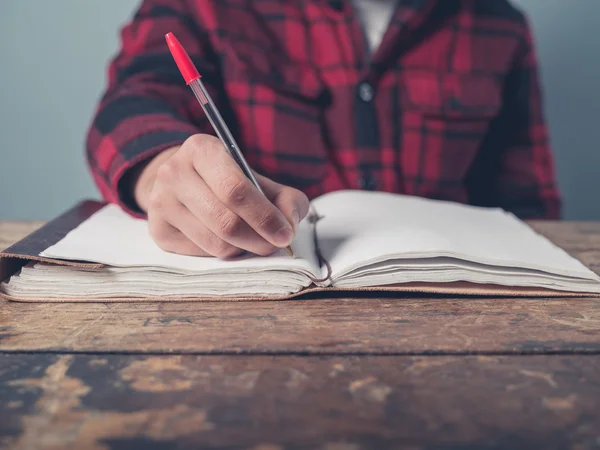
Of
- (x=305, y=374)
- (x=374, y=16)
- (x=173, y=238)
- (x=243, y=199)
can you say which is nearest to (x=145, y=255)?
(x=173, y=238)

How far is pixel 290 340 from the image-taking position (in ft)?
1.59

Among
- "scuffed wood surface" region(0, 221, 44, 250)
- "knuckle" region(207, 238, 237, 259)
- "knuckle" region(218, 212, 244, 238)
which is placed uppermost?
"scuffed wood surface" region(0, 221, 44, 250)

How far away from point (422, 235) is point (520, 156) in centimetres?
89

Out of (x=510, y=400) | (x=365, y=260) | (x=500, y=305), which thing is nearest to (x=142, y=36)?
A: (x=365, y=260)

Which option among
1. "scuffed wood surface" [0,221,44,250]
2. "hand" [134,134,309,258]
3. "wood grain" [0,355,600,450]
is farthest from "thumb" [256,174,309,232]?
"scuffed wood surface" [0,221,44,250]

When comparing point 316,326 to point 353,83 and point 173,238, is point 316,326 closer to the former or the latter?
point 173,238

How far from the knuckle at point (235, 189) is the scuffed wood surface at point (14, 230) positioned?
1.45ft

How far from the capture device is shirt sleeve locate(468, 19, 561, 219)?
1391 mm

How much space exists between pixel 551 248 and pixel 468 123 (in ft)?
2.26

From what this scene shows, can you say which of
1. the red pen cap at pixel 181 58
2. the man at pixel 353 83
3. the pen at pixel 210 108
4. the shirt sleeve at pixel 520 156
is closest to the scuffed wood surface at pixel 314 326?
the pen at pixel 210 108

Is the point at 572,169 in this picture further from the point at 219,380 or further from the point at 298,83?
the point at 219,380

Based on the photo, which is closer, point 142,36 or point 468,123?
point 142,36

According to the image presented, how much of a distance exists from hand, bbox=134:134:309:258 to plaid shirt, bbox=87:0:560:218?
59 cm

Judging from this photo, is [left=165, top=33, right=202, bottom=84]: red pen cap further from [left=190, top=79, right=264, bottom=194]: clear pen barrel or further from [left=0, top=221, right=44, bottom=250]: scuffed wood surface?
[left=0, top=221, right=44, bottom=250]: scuffed wood surface
